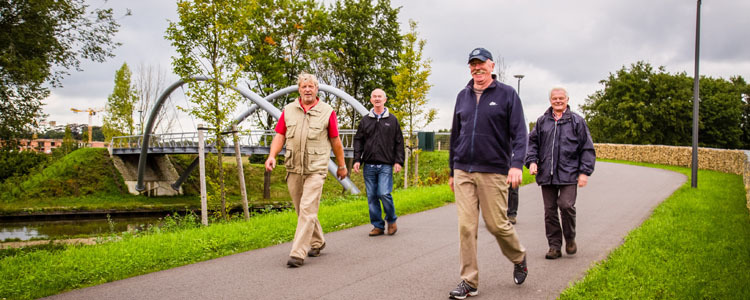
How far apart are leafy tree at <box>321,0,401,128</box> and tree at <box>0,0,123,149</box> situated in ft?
66.1

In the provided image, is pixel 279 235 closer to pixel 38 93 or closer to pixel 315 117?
pixel 315 117

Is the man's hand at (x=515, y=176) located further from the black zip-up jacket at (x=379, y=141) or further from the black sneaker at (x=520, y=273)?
the black zip-up jacket at (x=379, y=141)

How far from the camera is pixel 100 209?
28.8m

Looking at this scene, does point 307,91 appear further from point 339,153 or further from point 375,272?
point 375,272

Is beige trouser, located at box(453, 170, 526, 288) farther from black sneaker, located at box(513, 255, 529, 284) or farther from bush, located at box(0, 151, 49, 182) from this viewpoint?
bush, located at box(0, 151, 49, 182)

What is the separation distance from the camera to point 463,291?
3748mm

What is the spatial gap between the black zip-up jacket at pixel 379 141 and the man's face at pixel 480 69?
2.74m

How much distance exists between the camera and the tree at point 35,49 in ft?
33.7

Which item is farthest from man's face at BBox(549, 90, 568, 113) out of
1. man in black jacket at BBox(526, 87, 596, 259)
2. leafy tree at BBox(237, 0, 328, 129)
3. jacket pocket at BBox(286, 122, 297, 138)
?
leafy tree at BBox(237, 0, 328, 129)

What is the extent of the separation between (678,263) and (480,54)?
2.84 m

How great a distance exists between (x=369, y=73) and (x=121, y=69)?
2519 centimetres

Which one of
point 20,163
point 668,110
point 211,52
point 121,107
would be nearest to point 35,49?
point 211,52

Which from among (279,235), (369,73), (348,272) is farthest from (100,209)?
(348,272)

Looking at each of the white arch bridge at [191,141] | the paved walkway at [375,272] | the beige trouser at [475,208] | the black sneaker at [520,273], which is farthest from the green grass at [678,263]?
the white arch bridge at [191,141]
